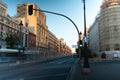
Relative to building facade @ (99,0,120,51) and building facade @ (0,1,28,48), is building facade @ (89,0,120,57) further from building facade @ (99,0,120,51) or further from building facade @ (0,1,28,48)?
building facade @ (0,1,28,48)

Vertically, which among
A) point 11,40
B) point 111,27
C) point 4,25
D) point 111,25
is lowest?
point 11,40

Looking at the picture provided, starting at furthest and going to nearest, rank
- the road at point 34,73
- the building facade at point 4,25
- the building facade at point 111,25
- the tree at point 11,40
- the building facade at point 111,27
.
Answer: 1. the building facade at point 111,25
2. the building facade at point 111,27
3. the tree at point 11,40
4. the building facade at point 4,25
5. the road at point 34,73

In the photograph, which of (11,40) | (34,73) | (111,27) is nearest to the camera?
(34,73)

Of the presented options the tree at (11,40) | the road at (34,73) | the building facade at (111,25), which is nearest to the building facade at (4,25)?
the tree at (11,40)

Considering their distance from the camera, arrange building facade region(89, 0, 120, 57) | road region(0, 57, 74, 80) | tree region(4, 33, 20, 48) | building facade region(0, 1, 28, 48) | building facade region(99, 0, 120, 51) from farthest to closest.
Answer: building facade region(99, 0, 120, 51), building facade region(89, 0, 120, 57), tree region(4, 33, 20, 48), building facade region(0, 1, 28, 48), road region(0, 57, 74, 80)

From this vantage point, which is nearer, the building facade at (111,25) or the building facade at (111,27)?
the building facade at (111,27)

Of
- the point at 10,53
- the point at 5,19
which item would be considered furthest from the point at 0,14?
the point at 10,53

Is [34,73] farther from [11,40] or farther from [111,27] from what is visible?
[111,27]

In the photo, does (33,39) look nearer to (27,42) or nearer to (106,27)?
(27,42)

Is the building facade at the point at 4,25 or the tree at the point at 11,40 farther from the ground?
the building facade at the point at 4,25

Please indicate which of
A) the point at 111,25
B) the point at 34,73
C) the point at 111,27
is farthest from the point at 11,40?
the point at 34,73

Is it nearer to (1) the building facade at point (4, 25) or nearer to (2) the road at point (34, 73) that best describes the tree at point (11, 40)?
(1) the building facade at point (4, 25)

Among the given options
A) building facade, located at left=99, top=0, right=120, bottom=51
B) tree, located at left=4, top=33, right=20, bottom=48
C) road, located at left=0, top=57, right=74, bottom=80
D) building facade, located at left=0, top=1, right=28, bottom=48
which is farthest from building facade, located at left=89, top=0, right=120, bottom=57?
road, located at left=0, top=57, right=74, bottom=80

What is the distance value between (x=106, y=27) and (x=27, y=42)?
121 feet
